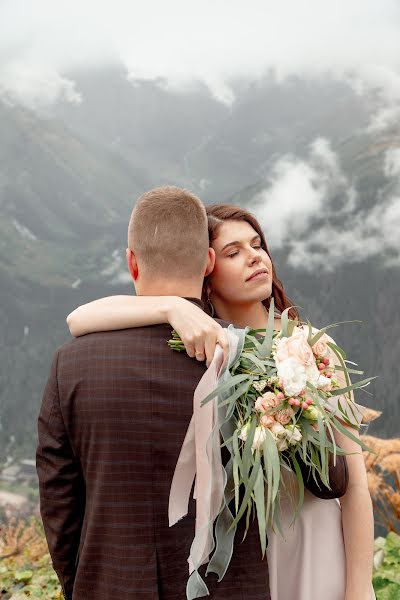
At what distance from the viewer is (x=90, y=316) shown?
1.71 meters

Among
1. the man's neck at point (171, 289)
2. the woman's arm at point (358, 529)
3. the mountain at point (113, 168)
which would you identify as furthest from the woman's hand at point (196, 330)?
the mountain at point (113, 168)

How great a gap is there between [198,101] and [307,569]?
131 m

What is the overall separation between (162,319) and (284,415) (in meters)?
0.38

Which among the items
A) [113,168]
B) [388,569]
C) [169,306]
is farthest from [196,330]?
[113,168]

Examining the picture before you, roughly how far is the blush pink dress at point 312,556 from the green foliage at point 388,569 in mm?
2359

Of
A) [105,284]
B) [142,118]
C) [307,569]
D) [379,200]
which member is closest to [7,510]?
[105,284]

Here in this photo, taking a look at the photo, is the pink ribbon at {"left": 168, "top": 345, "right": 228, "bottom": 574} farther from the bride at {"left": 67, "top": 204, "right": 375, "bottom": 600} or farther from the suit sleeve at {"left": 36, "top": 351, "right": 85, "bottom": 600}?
the suit sleeve at {"left": 36, "top": 351, "right": 85, "bottom": 600}

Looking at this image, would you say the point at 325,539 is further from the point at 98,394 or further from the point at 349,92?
the point at 349,92

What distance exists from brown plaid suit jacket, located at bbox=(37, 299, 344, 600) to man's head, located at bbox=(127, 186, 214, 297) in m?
0.16

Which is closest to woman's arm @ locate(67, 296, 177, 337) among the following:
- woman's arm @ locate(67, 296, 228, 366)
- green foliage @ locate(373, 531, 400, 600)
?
woman's arm @ locate(67, 296, 228, 366)

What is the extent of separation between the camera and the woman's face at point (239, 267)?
237 centimetres

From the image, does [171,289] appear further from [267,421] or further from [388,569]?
[388,569]

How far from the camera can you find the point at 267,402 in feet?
5.12

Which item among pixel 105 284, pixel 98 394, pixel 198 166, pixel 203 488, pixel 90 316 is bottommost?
pixel 203 488
